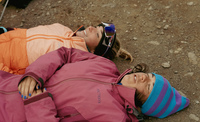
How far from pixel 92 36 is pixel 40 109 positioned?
199 centimetres

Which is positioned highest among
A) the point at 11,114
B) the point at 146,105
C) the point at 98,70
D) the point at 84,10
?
the point at 84,10

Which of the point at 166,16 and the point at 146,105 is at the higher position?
the point at 166,16

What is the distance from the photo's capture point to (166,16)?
479 cm

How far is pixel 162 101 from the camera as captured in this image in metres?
2.88

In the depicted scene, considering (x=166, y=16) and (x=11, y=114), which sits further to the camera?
(x=166, y=16)

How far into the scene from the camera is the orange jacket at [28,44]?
348 cm

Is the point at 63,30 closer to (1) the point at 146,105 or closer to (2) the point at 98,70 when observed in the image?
(2) the point at 98,70

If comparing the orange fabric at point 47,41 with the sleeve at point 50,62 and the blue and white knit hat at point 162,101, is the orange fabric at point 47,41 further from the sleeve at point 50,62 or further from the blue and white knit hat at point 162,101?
the blue and white knit hat at point 162,101

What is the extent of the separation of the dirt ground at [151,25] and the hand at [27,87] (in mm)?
1907

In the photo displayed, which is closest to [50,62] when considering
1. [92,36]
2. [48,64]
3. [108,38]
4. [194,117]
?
[48,64]

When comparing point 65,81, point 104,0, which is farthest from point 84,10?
point 65,81

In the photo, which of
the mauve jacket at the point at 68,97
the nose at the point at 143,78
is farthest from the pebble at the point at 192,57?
the mauve jacket at the point at 68,97

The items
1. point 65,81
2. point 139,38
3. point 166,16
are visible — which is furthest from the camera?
point 166,16

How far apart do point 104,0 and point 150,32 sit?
175 centimetres
